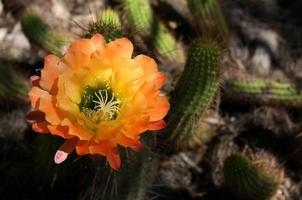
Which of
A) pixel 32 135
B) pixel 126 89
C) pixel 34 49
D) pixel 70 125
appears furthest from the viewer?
pixel 34 49

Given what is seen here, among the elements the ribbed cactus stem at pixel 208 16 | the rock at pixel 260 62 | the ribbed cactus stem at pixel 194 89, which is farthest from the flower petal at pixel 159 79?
the rock at pixel 260 62

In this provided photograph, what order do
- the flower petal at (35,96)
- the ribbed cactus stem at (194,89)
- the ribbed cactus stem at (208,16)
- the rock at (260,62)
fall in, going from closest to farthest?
1. the flower petal at (35,96)
2. the ribbed cactus stem at (194,89)
3. the ribbed cactus stem at (208,16)
4. the rock at (260,62)

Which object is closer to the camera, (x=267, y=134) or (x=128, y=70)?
(x=128, y=70)

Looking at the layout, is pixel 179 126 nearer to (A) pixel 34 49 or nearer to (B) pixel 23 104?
(B) pixel 23 104

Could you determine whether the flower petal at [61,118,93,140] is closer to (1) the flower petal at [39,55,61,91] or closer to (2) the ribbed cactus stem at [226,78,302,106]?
(1) the flower petal at [39,55,61,91]

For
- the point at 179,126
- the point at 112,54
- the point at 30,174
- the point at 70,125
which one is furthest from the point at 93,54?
the point at 30,174

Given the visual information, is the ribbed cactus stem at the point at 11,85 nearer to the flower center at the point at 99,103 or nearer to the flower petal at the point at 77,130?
the flower center at the point at 99,103

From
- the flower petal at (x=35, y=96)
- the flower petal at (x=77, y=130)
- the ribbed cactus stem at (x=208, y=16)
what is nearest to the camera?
the flower petal at (x=77, y=130)

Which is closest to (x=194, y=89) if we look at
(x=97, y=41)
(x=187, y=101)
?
(x=187, y=101)
